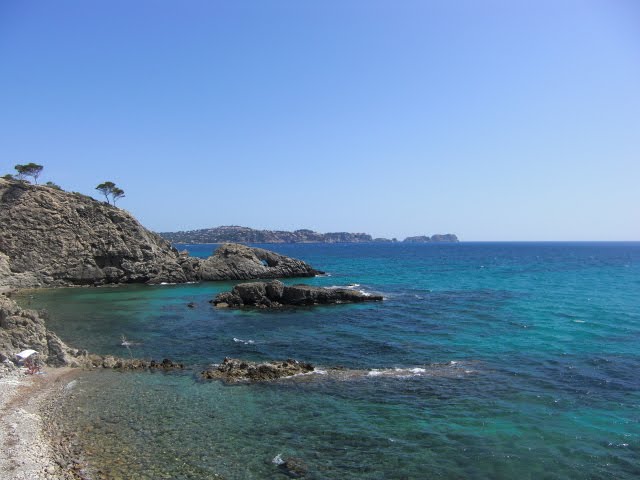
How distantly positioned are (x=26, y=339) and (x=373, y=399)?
19.8 m

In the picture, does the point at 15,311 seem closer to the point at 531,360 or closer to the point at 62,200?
the point at 531,360

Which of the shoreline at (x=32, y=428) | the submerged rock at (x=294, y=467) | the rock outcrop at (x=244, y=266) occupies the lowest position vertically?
the submerged rock at (x=294, y=467)

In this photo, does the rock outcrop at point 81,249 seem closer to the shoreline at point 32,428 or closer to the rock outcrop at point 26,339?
the rock outcrop at point 26,339

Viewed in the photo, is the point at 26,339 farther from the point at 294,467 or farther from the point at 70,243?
the point at 70,243

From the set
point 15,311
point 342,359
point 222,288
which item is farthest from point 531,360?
point 222,288

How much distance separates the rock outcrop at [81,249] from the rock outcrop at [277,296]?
28212 mm

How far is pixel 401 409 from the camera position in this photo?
65.7 feet

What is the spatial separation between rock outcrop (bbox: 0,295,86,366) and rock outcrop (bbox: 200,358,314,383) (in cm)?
869

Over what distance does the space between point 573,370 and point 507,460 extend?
1285cm

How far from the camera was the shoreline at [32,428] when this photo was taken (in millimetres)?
13859

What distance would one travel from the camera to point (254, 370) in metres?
25.0

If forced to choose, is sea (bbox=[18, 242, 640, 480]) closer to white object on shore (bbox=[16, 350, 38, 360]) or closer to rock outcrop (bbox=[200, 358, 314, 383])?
rock outcrop (bbox=[200, 358, 314, 383])

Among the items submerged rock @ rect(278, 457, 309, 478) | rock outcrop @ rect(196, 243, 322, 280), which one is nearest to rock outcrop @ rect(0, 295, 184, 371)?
submerged rock @ rect(278, 457, 309, 478)

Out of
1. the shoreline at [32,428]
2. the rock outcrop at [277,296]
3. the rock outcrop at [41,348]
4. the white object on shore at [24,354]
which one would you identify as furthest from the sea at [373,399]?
the rock outcrop at [277,296]
